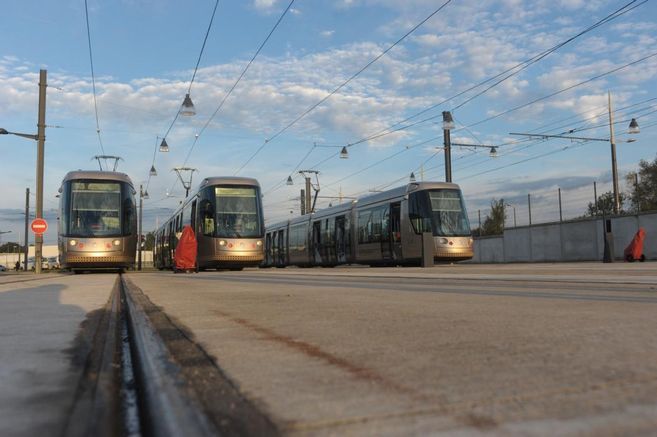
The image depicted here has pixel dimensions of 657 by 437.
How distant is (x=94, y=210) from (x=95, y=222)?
0.43 m

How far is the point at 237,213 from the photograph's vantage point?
19.9 metres

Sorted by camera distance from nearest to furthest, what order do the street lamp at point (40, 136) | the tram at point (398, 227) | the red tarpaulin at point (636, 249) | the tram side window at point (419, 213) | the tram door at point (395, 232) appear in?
1. the tram side window at point (419, 213)
2. the tram at point (398, 227)
3. the tram door at point (395, 232)
4. the street lamp at point (40, 136)
5. the red tarpaulin at point (636, 249)

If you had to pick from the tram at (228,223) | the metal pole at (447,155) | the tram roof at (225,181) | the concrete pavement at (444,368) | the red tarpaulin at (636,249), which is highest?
the metal pole at (447,155)

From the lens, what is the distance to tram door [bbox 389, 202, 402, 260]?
69.1 ft

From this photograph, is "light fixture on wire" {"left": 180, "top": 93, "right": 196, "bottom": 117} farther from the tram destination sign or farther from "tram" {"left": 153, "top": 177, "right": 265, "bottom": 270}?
the tram destination sign

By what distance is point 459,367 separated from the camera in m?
2.02

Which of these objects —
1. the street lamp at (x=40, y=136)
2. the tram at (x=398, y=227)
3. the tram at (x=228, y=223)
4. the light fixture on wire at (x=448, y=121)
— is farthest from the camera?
the light fixture on wire at (x=448, y=121)

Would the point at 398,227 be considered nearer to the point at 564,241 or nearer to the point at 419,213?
the point at 419,213

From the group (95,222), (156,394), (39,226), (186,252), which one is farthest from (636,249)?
(156,394)

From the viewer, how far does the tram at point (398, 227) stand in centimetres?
2009

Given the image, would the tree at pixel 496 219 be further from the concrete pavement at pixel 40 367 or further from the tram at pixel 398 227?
the concrete pavement at pixel 40 367

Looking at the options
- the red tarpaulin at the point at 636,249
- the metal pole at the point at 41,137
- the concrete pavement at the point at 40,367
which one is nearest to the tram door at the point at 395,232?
the red tarpaulin at the point at 636,249

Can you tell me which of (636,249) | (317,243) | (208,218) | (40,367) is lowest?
(40,367)

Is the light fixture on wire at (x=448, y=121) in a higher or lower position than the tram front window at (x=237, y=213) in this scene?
higher
